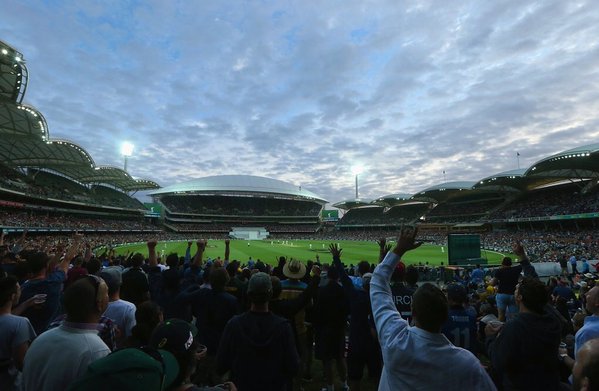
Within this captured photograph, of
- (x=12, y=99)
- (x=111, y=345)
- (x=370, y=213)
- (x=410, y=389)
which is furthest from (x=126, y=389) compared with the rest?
(x=370, y=213)

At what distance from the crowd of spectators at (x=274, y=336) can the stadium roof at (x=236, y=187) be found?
3907 inches

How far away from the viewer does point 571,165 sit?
44.9 metres

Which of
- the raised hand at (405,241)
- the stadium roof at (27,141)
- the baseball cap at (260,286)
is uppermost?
the stadium roof at (27,141)

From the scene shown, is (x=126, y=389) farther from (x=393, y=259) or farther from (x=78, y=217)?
(x=78, y=217)

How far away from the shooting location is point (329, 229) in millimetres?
115125

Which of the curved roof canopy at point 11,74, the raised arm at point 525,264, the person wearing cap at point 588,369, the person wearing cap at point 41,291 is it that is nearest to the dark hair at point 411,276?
the raised arm at point 525,264

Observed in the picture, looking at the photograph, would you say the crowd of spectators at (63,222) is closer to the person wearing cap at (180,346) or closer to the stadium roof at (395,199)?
the person wearing cap at (180,346)

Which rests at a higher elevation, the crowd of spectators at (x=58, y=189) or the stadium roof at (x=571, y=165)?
the stadium roof at (x=571, y=165)

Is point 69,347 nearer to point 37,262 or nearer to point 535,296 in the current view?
point 37,262

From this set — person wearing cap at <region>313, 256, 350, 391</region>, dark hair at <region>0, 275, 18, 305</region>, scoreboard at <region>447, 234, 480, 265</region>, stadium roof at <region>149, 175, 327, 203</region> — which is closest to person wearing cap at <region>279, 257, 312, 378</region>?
person wearing cap at <region>313, 256, 350, 391</region>

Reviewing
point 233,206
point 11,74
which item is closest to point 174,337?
point 11,74

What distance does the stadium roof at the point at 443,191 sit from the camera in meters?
66.9

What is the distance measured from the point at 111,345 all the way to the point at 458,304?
412 centimetres

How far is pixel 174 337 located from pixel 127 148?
82.7 metres
